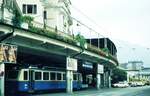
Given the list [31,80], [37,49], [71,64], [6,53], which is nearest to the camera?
[6,53]

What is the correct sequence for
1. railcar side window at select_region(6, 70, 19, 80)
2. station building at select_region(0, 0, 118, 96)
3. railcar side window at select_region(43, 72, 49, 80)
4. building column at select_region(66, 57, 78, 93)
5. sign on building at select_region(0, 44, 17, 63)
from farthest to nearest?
building column at select_region(66, 57, 78, 93) < railcar side window at select_region(43, 72, 49, 80) < railcar side window at select_region(6, 70, 19, 80) < station building at select_region(0, 0, 118, 96) < sign on building at select_region(0, 44, 17, 63)

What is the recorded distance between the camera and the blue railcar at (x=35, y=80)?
141 ft

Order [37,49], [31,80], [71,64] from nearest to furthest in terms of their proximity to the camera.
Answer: [31,80] → [37,49] → [71,64]

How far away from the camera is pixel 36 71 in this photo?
46.6 metres

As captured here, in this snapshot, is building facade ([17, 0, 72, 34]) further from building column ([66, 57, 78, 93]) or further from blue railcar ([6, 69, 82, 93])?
blue railcar ([6, 69, 82, 93])

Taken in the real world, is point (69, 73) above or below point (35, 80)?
above

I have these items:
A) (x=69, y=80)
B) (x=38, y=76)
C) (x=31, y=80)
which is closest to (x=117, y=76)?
(x=69, y=80)

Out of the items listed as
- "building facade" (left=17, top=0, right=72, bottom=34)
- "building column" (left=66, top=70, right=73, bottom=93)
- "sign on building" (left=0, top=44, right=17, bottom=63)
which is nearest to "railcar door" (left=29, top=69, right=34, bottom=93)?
"building column" (left=66, top=70, right=73, bottom=93)

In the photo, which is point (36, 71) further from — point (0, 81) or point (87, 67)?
point (87, 67)

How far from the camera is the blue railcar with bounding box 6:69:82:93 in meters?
43.1

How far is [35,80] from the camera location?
46.4m

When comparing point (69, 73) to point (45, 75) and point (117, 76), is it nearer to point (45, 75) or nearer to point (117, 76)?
point (45, 75)

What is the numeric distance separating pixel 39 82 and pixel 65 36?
29.3ft

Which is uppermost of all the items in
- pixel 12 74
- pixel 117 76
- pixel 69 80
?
pixel 12 74
